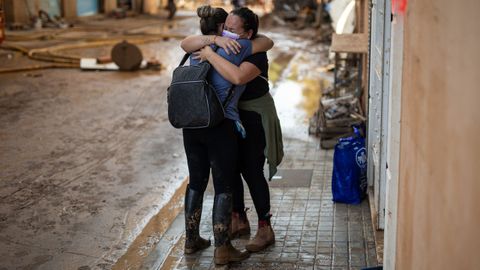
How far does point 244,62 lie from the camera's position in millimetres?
5992

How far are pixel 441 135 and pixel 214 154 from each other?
270 centimetres

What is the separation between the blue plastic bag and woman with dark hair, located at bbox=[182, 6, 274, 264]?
5.45 ft

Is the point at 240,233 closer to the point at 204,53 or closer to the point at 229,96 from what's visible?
the point at 229,96

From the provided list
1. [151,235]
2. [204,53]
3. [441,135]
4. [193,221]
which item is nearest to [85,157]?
[151,235]

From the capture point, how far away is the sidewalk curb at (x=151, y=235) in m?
6.58

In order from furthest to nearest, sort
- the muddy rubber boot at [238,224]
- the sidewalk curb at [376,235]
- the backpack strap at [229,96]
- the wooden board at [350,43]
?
the wooden board at [350,43], the muddy rubber boot at [238,224], the sidewalk curb at [376,235], the backpack strap at [229,96]

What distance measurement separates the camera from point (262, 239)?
654 centimetres

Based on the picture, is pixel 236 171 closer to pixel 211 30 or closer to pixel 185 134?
pixel 185 134

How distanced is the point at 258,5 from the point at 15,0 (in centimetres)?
1302

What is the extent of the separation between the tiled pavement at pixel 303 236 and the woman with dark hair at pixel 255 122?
28cm

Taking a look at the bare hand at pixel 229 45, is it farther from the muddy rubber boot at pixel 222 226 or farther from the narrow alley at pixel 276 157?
the muddy rubber boot at pixel 222 226

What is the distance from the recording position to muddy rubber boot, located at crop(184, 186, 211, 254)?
6.32 m

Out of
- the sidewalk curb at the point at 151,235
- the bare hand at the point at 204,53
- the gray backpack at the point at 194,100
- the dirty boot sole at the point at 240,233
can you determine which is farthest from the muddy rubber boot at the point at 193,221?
the bare hand at the point at 204,53

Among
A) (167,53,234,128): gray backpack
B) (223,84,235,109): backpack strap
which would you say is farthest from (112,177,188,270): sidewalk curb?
(223,84,235,109): backpack strap
